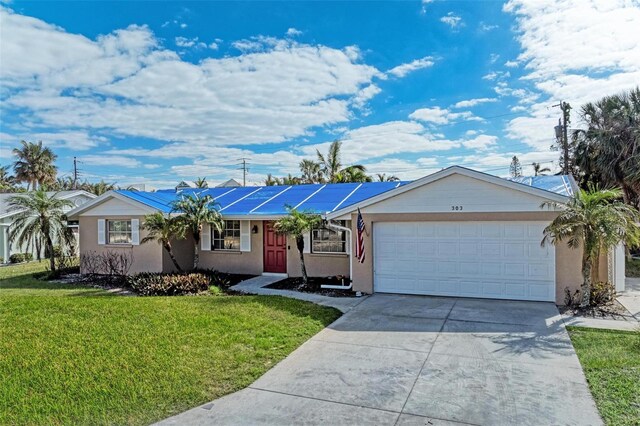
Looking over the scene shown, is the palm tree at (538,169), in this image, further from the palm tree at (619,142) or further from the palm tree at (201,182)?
the palm tree at (201,182)

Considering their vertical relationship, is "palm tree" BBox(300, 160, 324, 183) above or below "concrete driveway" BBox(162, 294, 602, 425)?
above

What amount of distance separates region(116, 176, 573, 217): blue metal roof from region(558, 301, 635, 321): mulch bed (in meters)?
4.17

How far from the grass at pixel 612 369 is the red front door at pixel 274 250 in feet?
31.6

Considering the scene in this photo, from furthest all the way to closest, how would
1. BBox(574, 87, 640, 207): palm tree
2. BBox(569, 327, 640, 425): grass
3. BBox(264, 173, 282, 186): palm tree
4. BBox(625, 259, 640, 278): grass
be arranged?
BBox(264, 173, 282, 186): palm tree < BBox(574, 87, 640, 207): palm tree < BBox(625, 259, 640, 278): grass < BBox(569, 327, 640, 425): grass

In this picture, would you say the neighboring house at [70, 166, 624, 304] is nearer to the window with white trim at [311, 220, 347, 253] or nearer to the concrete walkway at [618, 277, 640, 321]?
the window with white trim at [311, 220, 347, 253]

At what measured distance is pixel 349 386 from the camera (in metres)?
5.26

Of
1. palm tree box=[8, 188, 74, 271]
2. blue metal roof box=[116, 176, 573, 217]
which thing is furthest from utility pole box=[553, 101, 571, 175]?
palm tree box=[8, 188, 74, 271]

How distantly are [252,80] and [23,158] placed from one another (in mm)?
34674

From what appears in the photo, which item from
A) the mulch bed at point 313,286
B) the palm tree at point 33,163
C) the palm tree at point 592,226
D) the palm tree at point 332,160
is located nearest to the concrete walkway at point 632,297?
the palm tree at point 592,226

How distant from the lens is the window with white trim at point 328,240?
13.6 m

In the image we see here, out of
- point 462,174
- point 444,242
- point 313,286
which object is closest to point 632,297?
point 444,242

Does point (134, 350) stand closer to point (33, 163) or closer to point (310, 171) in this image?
point (310, 171)

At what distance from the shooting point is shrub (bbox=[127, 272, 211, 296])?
12.2m

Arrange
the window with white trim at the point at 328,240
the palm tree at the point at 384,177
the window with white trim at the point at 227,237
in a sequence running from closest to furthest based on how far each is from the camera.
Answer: the window with white trim at the point at 328,240 < the window with white trim at the point at 227,237 < the palm tree at the point at 384,177
